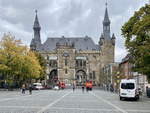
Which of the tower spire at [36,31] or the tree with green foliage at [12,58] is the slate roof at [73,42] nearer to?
the tower spire at [36,31]

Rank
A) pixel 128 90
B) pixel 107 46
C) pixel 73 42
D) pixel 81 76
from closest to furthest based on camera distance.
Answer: pixel 128 90 < pixel 73 42 < pixel 107 46 < pixel 81 76

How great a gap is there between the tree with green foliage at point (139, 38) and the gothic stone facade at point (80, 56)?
101m

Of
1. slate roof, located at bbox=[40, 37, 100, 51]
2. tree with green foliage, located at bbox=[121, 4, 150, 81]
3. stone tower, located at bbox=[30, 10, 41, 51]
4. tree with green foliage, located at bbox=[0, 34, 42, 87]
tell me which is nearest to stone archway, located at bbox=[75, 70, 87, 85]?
slate roof, located at bbox=[40, 37, 100, 51]

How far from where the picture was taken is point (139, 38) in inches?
1454

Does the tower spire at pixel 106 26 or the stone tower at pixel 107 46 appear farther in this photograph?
the tower spire at pixel 106 26

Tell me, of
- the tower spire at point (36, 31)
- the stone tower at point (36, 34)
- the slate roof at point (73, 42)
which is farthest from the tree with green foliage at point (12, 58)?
the tower spire at point (36, 31)

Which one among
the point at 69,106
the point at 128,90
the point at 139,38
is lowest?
the point at 69,106

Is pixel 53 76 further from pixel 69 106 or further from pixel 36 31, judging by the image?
pixel 69 106

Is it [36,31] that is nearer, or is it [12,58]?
[12,58]

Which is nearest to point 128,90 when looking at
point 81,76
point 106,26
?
point 81,76

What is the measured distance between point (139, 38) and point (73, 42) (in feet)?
345

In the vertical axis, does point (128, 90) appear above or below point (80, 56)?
below

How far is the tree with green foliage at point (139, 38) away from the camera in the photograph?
35.6m

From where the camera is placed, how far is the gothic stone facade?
140875 millimetres
